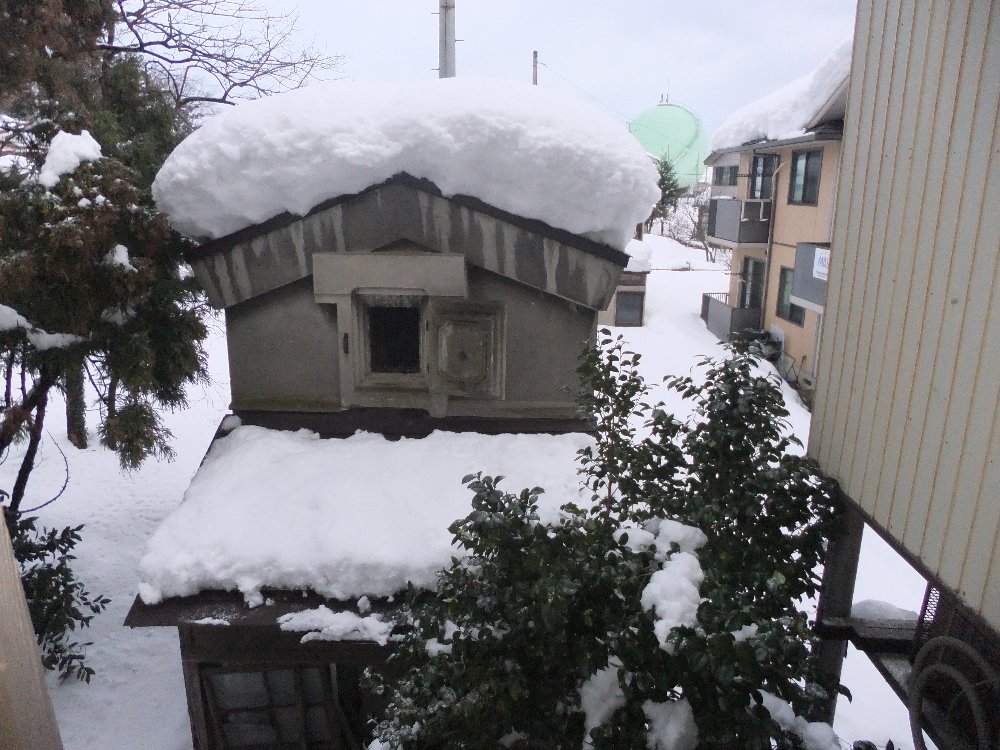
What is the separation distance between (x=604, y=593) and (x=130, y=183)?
16.0 feet

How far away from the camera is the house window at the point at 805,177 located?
1731 centimetres

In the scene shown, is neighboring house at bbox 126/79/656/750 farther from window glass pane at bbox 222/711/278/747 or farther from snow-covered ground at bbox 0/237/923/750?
snow-covered ground at bbox 0/237/923/750

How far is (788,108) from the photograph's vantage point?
17.8 metres

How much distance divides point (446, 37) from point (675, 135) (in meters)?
37.8

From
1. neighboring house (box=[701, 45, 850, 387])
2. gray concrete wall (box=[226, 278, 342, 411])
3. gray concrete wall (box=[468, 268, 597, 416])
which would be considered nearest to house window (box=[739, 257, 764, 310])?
neighboring house (box=[701, 45, 850, 387])

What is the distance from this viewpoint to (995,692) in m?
2.94

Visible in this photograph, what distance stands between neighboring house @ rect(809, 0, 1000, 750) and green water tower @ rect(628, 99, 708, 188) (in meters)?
43.8

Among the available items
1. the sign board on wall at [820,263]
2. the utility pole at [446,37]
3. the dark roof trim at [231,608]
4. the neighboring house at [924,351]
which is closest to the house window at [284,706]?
the dark roof trim at [231,608]

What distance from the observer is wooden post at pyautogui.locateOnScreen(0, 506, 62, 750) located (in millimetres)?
1018

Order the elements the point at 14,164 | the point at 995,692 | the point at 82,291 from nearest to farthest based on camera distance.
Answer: the point at 995,692 → the point at 82,291 → the point at 14,164

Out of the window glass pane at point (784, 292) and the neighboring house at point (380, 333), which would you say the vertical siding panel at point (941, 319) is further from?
→ the window glass pane at point (784, 292)

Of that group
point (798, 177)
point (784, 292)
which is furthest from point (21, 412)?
point (784, 292)

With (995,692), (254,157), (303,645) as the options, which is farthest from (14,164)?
(995,692)

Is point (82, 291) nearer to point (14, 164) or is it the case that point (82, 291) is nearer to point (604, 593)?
point (14, 164)
